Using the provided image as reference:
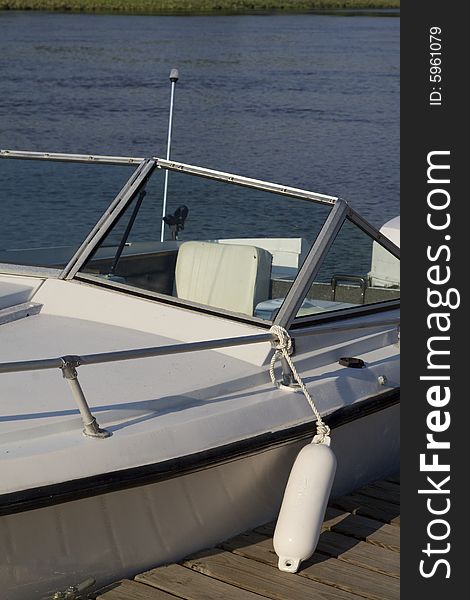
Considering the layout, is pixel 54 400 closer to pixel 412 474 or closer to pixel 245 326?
pixel 245 326

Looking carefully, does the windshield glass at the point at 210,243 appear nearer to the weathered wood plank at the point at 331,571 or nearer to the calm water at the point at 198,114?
the calm water at the point at 198,114

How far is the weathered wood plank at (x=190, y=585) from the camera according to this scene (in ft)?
12.0

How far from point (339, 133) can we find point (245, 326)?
13.4 m

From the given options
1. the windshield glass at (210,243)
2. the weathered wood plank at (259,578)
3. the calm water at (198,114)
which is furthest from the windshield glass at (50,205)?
the weathered wood plank at (259,578)

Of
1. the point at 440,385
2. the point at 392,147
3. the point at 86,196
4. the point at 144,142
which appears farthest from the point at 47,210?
the point at 392,147

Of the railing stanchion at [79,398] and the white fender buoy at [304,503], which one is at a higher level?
the railing stanchion at [79,398]

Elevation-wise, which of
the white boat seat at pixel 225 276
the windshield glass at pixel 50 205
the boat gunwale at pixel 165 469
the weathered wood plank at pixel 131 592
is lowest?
the weathered wood plank at pixel 131 592

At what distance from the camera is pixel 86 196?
4801 mm

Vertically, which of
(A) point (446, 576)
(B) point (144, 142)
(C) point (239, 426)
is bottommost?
(A) point (446, 576)

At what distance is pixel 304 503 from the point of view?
372 cm

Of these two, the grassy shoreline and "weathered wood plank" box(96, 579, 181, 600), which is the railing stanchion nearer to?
"weathered wood plank" box(96, 579, 181, 600)

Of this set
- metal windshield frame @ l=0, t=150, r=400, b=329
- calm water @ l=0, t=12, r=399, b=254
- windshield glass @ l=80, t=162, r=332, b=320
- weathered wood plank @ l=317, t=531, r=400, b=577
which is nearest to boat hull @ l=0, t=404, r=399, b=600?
weathered wood plank @ l=317, t=531, r=400, b=577

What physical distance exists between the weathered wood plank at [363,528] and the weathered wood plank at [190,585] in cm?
65

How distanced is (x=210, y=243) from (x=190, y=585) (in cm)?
149
